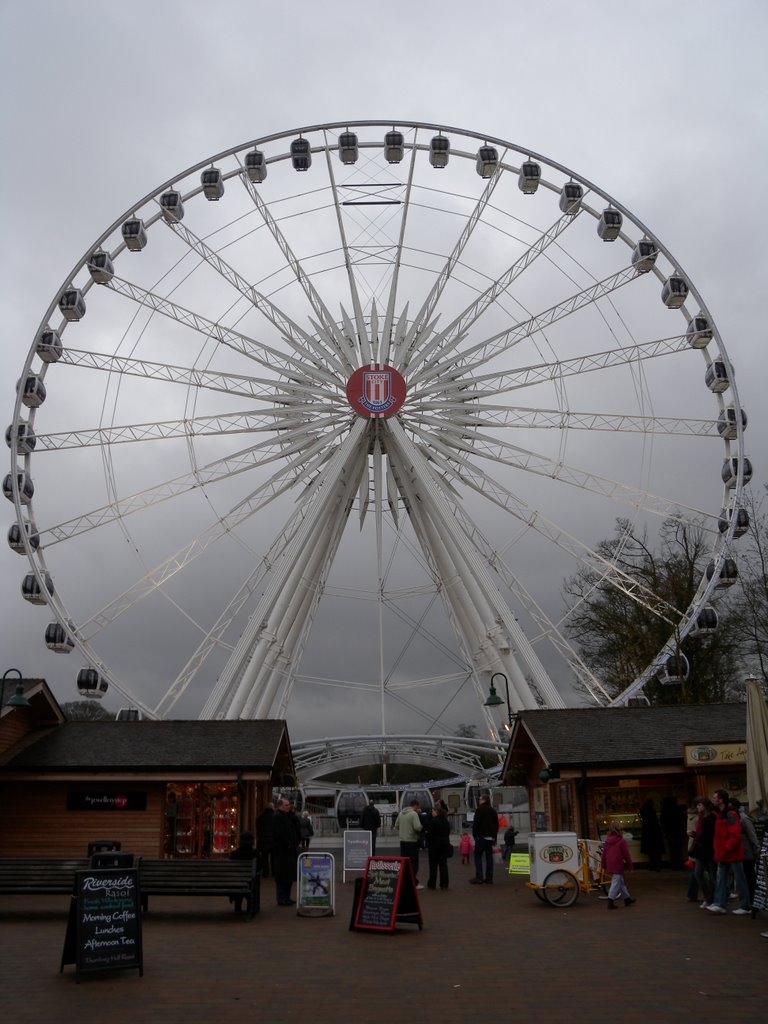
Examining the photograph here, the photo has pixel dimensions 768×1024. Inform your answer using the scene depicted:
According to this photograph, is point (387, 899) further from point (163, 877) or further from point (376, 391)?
point (376, 391)

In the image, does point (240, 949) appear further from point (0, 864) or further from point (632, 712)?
point (632, 712)

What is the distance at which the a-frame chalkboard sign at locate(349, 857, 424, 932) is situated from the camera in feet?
34.5

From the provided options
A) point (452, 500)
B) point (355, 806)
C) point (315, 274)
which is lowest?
point (355, 806)

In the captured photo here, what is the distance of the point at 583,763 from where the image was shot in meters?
17.0

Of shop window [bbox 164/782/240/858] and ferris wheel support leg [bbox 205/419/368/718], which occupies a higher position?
ferris wheel support leg [bbox 205/419/368/718]

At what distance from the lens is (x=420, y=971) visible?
26.8 feet

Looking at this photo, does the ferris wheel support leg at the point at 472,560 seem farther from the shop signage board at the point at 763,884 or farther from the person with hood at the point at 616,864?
the shop signage board at the point at 763,884

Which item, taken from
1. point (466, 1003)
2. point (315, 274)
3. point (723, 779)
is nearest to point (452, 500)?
point (315, 274)

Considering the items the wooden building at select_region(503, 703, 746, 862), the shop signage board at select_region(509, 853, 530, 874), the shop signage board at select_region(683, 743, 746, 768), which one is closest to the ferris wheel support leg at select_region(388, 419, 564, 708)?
the wooden building at select_region(503, 703, 746, 862)

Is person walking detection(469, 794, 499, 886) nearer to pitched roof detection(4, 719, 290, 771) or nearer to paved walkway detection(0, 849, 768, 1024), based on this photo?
paved walkway detection(0, 849, 768, 1024)

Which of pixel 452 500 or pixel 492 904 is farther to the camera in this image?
pixel 452 500

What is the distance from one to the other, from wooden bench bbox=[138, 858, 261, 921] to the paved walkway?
0.37 meters

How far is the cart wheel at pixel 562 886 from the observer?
12742 mm

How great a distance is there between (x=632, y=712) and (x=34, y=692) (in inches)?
500
